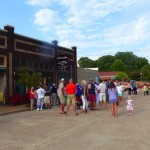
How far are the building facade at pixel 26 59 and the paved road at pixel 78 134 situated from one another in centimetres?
1227

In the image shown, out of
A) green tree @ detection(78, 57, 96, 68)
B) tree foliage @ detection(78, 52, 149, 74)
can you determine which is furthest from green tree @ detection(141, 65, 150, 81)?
green tree @ detection(78, 57, 96, 68)

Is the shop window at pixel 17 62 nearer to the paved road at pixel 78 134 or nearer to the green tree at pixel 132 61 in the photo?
the paved road at pixel 78 134

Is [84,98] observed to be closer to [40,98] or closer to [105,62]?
[40,98]

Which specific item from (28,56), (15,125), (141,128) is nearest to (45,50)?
(28,56)

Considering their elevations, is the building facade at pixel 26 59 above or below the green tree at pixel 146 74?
below

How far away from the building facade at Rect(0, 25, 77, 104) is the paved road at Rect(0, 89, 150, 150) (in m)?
12.3

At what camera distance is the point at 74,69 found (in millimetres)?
39281

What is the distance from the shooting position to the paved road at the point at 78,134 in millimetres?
9548

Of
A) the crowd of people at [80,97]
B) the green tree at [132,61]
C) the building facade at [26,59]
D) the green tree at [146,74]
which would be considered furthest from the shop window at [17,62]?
the green tree at [132,61]

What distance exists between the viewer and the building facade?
26.6 meters

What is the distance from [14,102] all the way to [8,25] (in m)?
5.99

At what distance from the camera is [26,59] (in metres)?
29.4

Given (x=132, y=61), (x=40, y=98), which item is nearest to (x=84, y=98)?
(x=40, y=98)

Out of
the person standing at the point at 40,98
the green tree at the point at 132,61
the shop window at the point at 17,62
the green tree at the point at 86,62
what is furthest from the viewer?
the green tree at the point at 132,61
